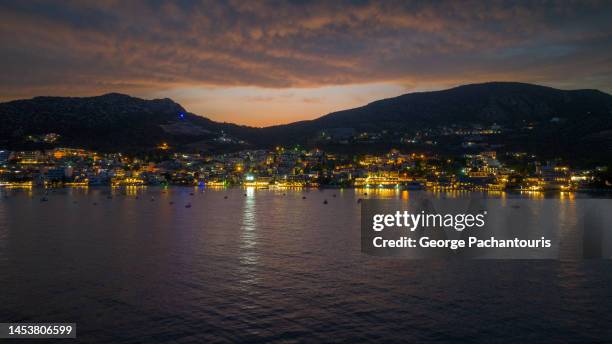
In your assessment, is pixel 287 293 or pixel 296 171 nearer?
pixel 287 293

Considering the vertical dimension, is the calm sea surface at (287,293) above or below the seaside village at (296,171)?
below

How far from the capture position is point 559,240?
2922 centimetres

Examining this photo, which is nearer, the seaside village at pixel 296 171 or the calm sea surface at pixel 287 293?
the calm sea surface at pixel 287 293

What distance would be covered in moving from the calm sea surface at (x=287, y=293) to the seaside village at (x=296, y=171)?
92.3 m

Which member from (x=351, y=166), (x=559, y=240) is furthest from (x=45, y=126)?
(x=559, y=240)

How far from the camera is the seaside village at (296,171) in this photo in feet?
377

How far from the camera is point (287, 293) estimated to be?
16.2 metres

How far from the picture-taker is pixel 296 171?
14950cm

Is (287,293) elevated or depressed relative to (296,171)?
depressed

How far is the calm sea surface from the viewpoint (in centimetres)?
1258

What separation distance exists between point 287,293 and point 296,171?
438 feet

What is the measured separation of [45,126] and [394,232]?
187 metres

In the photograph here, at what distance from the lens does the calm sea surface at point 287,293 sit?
1258cm

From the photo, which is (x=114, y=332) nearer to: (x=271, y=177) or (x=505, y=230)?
(x=505, y=230)
